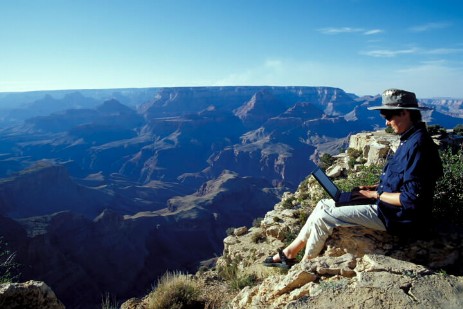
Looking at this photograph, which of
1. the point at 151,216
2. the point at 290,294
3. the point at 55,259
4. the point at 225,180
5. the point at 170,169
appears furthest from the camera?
the point at 170,169

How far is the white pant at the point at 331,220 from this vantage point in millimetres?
5000

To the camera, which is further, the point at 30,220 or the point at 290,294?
the point at 30,220

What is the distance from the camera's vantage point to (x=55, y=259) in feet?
162

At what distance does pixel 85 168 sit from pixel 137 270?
126929mm

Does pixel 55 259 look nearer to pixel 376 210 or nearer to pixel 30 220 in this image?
pixel 30 220

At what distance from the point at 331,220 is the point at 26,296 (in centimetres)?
453

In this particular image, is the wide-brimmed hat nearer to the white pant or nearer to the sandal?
the white pant

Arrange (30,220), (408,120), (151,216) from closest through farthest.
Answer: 1. (408,120)
2. (30,220)
3. (151,216)

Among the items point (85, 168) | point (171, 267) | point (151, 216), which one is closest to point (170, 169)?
point (85, 168)

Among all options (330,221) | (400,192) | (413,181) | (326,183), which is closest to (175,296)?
(330,221)

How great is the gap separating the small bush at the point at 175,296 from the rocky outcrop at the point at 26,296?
1.78 meters

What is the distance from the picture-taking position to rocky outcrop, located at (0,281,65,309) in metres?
5.20

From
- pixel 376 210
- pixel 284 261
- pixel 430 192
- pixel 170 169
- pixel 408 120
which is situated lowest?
pixel 170 169

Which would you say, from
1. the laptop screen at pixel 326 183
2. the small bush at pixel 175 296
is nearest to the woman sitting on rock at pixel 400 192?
the laptop screen at pixel 326 183
